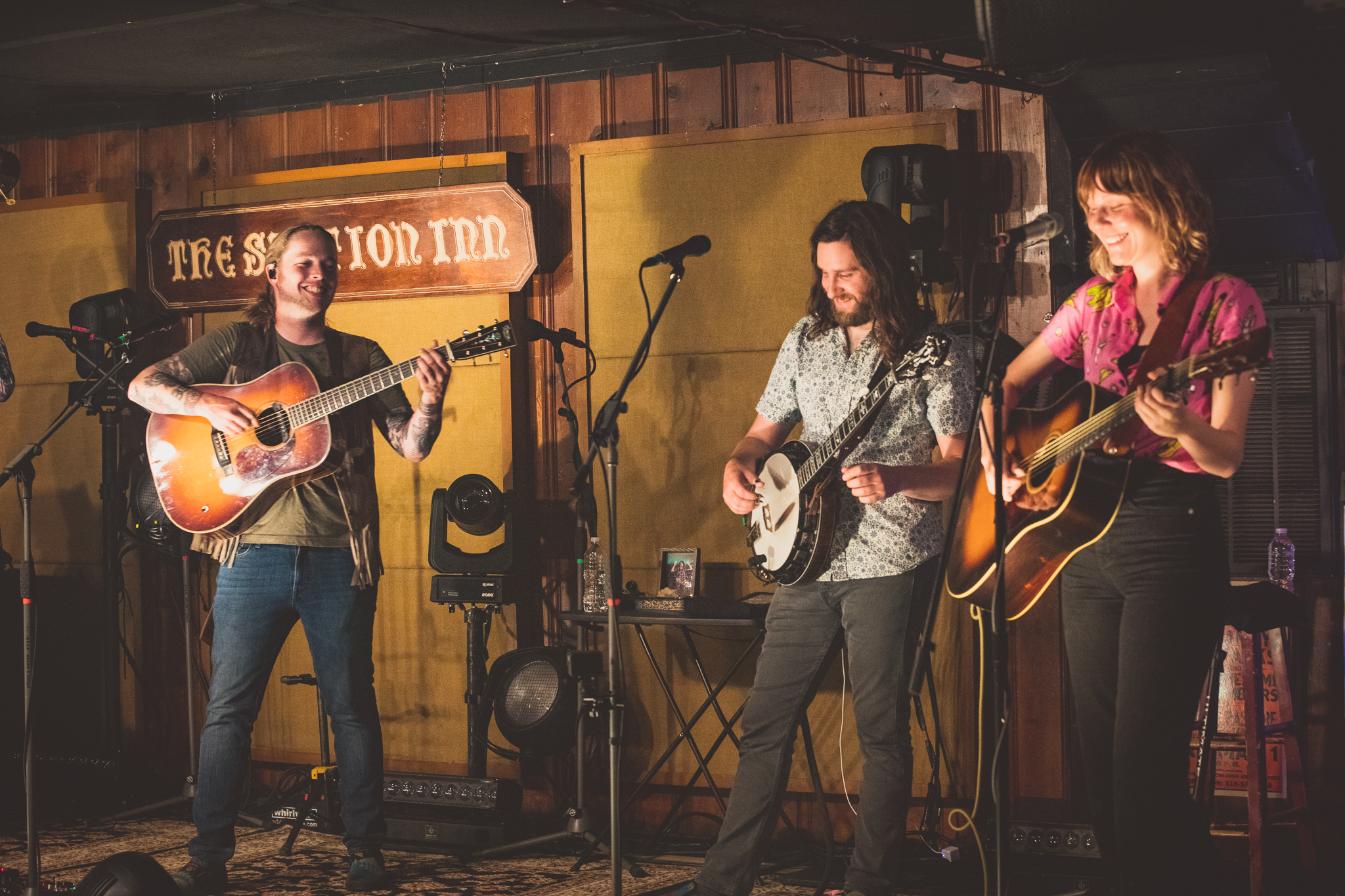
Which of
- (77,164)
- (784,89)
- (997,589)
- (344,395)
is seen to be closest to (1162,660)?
(997,589)

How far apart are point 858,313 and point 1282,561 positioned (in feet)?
6.98

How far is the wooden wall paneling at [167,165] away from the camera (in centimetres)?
507

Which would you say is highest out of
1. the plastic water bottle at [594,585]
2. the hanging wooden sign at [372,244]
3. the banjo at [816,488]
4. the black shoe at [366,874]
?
the hanging wooden sign at [372,244]

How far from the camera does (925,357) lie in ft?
9.30

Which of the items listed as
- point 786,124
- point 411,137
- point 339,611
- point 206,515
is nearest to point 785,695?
point 339,611

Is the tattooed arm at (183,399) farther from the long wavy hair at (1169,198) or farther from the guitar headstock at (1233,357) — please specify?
the guitar headstock at (1233,357)

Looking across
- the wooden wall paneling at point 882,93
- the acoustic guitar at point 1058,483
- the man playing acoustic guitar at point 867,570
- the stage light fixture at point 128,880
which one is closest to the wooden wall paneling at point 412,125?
the wooden wall paneling at point 882,93

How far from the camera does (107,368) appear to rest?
449 cm

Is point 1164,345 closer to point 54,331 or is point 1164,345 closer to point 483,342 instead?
point 483,342

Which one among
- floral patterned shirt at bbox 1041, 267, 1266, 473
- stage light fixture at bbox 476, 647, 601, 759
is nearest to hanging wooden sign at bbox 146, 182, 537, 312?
stage light fixture at bbox 476, 647, 601, 759

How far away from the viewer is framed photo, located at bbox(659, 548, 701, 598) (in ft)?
14.0

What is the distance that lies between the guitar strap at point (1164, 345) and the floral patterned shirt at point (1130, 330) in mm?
11

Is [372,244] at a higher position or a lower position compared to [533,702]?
higher

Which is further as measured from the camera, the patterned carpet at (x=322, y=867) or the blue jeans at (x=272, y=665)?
the patterned carpet at (x=322, y=867)
